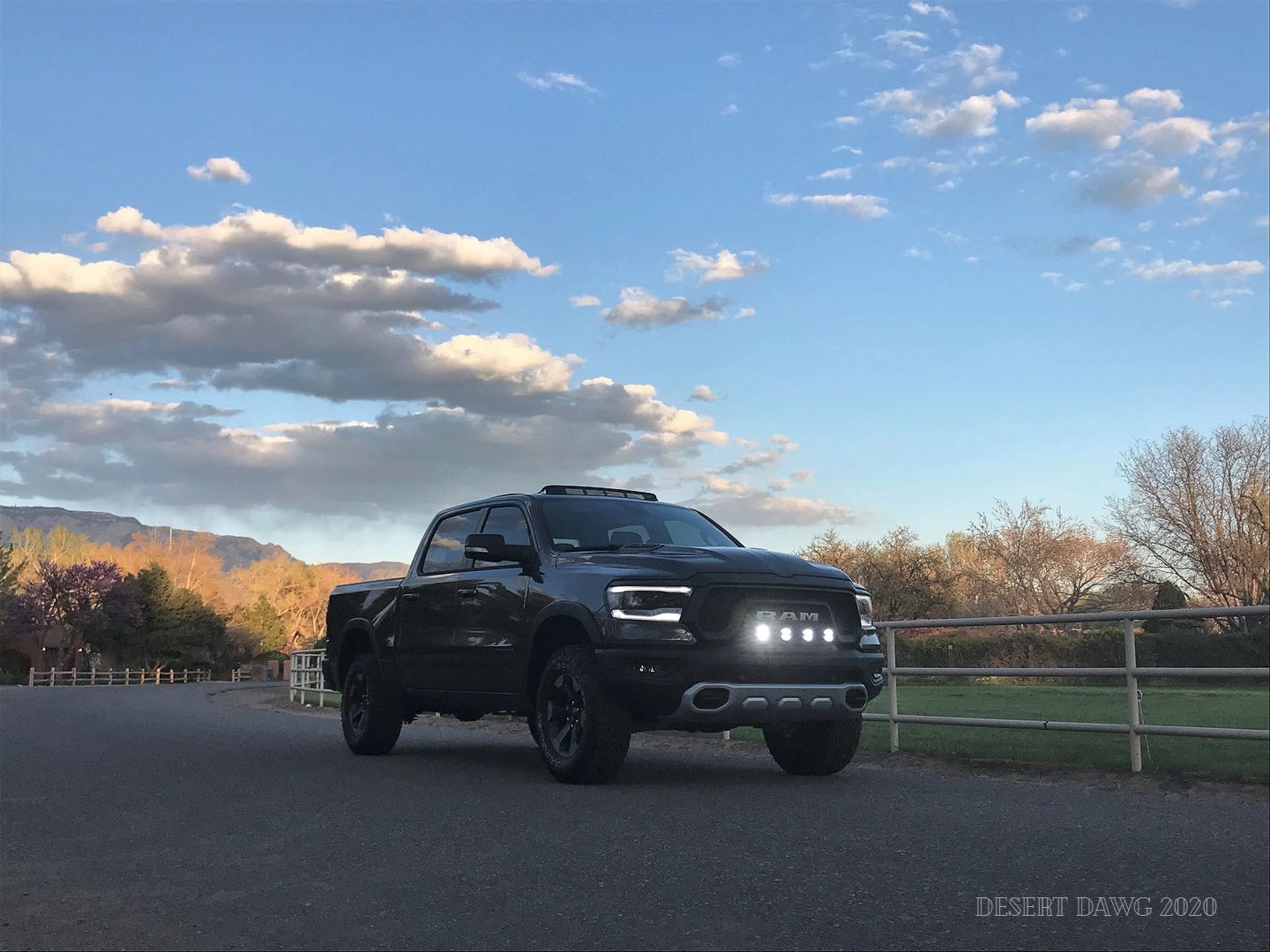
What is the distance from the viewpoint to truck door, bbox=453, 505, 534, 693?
9047mm

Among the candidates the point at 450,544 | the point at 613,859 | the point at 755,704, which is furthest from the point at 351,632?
the point at 613,859

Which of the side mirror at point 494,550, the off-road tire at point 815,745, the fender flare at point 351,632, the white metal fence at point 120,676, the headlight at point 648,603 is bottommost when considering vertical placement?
the white metal fence at point 120,676

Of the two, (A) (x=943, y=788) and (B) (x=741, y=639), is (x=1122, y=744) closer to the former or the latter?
(A) (x=943, y=788)

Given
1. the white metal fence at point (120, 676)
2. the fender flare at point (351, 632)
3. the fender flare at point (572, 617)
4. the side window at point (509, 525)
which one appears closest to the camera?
the fender flare at point (572, 617)

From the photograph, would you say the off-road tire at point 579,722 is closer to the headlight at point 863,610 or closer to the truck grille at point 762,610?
the truck grille at point 762,610

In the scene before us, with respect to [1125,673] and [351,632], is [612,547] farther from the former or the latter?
[1125,673]

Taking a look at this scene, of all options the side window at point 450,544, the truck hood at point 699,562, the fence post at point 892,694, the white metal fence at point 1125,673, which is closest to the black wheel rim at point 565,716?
the truck hood at point 699,562

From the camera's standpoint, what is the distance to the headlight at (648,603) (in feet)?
26.0

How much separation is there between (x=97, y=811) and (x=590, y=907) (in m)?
4.29

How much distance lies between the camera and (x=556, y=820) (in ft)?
21.7

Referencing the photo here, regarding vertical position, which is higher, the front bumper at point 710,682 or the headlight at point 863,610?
the headlight at point 863,610

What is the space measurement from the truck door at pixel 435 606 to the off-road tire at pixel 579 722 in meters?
1.49

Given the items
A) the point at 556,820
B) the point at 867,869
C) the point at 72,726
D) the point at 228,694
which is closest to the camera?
the point at 867,869

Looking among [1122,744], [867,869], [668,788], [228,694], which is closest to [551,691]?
[668,788]
